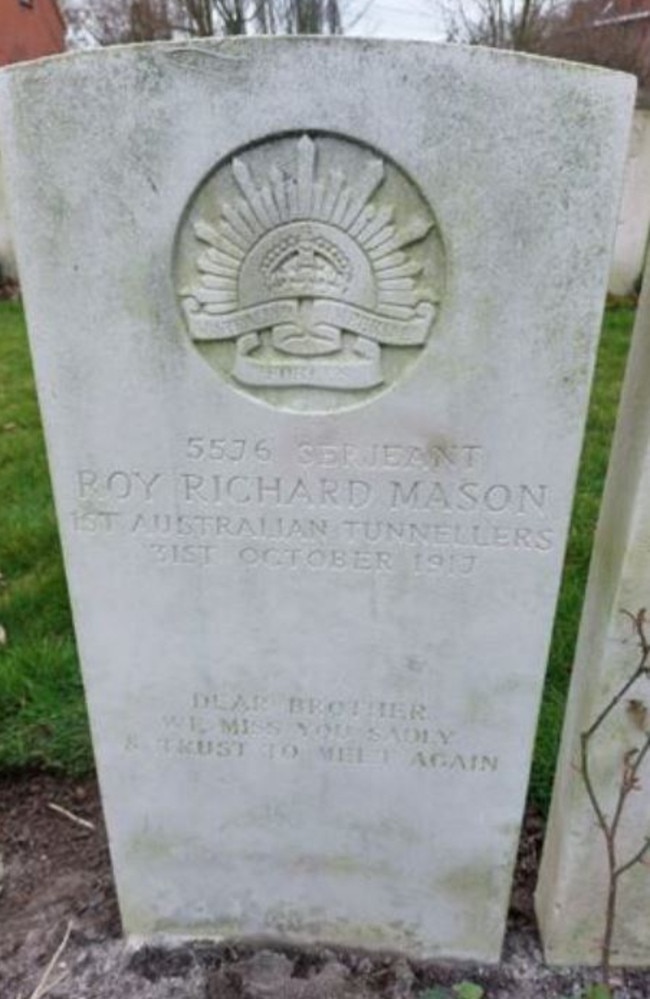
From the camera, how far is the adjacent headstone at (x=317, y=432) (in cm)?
Answer: 137


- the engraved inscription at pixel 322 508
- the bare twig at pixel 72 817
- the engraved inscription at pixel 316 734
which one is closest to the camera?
the engraved inscription at pixel 322 508

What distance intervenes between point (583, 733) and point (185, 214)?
4.10 ft

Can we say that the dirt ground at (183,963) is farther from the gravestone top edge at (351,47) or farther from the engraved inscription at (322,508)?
the gravestone top edge at (351,47)

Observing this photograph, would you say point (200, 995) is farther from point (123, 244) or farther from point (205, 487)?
point (123, 244)

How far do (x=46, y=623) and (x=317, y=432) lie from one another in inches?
73.4

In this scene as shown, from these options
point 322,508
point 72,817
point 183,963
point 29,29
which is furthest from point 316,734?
point 29,29

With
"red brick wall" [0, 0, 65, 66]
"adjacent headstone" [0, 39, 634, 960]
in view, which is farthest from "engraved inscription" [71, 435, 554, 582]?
"red brick wall" [0, 0, 65, 66]

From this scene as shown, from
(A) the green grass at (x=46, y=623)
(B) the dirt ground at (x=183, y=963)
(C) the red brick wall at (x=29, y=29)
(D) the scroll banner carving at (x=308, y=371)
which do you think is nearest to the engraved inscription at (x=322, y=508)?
(D) the scroll banner carving at (x=308, y=371)

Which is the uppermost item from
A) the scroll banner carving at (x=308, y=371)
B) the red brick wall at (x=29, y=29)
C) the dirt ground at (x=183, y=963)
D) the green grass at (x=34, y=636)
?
the red brick wall at (x=29, y=29)

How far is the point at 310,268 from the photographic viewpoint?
1.46 metres

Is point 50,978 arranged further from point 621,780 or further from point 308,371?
point 308,371

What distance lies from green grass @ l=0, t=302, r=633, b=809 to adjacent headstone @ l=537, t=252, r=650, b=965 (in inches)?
18.2

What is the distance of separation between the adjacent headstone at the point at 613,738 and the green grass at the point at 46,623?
1.52ft

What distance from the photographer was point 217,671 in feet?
6.06
